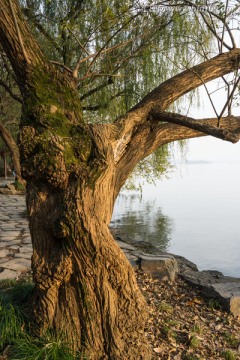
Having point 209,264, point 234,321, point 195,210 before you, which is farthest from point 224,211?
point 234,321

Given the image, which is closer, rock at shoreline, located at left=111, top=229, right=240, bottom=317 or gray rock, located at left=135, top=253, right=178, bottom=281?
rock at shoreline, located at left=111, top=229, right=240, bottom=317

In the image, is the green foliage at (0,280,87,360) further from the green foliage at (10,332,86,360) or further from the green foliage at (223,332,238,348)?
the green foliage at (223,332,238,348)

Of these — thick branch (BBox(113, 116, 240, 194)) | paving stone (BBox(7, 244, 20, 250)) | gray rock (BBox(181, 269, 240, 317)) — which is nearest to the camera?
thick branch (BBox(113, 116, 240, 194))

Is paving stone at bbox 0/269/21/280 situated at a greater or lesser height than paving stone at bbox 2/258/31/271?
lesser

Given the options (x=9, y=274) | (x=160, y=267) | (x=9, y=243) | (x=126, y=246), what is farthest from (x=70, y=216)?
(x=9, y=243)

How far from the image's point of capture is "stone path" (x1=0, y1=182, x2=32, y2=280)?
5.34 m

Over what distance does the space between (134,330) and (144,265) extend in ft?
7.08

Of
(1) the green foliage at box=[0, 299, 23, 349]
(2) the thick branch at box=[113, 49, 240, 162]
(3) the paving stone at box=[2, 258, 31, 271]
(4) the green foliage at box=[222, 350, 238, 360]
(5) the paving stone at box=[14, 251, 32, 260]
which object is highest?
(2) the thick branch at box=[113, 49, 240, 162]

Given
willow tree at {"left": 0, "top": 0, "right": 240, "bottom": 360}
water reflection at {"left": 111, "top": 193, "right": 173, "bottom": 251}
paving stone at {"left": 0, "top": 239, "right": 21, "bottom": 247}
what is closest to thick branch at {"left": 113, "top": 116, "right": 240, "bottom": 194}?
willow tree at {"left": 0, "top": 0, "right": 240, "bottom": 360}

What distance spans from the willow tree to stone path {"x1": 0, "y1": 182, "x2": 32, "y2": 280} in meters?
2.00

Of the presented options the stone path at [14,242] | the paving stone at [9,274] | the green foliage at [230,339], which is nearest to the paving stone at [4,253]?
the stone path at [14,242]

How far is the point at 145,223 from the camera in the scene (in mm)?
13469

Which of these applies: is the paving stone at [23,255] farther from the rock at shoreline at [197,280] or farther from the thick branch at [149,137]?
the thick branch at [149,137]

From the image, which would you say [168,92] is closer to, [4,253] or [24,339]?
[24,339]
